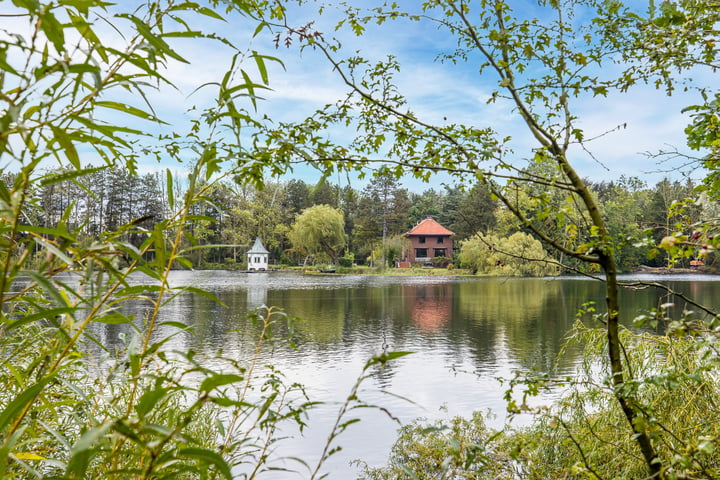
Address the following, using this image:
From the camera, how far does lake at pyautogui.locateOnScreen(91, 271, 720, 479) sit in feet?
16.1

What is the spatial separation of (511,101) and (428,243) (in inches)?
1494

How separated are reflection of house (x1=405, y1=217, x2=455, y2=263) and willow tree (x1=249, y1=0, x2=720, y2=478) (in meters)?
37.1

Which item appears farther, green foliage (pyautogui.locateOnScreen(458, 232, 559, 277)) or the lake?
green foliage (pyautogui.locateOnScreen(458, 232, 559, 277))

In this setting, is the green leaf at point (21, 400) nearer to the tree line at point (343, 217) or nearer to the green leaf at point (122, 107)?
the green leaf at point (122, 107)

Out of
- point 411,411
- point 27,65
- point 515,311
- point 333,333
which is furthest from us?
point 515,311

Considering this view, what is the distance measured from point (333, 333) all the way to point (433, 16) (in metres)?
8.49

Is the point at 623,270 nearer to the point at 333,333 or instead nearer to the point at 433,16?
the point at 333,333

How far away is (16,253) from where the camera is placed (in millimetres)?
978

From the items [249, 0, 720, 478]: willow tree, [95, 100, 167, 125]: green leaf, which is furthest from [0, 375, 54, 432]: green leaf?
[249, 0, 720, 478]: willow tree

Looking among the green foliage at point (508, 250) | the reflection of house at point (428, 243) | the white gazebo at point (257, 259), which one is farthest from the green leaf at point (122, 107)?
the reflection of house at point (428, 243)

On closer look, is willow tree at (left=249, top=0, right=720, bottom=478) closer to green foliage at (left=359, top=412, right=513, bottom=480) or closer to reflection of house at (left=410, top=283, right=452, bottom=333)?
green foliage at (left=359, top=412, right=513, bottom=480)

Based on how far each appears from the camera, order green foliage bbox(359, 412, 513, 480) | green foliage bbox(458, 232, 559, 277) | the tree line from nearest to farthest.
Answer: green foliage bbox(359, 412, 513, 480) → green foliage bbox(458, 232, 559, 277) → the tree line

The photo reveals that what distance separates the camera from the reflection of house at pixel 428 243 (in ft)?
128

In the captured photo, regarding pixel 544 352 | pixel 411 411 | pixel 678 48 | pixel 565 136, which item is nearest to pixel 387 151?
pixel 565 136
